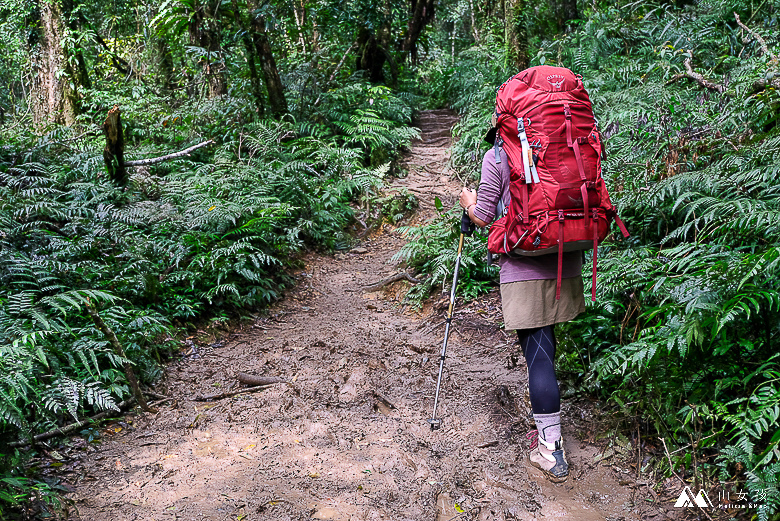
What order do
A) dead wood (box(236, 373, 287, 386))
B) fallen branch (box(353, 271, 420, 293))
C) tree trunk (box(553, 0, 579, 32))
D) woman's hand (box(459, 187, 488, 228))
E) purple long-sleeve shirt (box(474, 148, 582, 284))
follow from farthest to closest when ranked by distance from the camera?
tree trunk (box(553, 0, 579, 32)), fallen branch (box(353, 271, 420, 293)), dead wood (box(236, 373, 287, 386)), woman's hand (box(459, 187, 488, 228)), purple long-sleeve shirt (box(474, 148, 582, 284))

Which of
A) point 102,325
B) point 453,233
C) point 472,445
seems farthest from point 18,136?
point 472,445

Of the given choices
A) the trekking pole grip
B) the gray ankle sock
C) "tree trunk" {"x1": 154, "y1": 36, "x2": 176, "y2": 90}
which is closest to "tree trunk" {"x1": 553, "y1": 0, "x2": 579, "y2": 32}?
"tree trunk" {"x1": 154, "y1": 36, "x2": 176, "y2": 90}

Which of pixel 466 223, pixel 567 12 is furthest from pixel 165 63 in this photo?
pixel 466 223

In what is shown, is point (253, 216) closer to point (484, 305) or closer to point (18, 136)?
point (484, 305)

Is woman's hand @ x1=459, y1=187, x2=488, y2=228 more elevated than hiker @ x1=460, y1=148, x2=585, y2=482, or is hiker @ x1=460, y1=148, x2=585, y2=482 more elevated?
woman's hand @ x1=459, y1=187, x2=488, y2=228

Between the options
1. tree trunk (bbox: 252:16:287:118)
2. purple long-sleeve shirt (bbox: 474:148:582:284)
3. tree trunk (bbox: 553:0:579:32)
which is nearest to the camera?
purple long-sleeve shirt (bbox: 474:148:582:284)

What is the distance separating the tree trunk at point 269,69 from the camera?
9562mm

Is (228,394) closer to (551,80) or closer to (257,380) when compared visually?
(257,380)

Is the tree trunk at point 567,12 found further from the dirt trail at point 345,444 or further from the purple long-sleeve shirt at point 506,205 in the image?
the purple long-sleeve shirt at point 506,205

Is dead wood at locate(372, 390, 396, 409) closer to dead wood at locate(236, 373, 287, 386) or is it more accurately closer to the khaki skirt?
dead wood at locate(236, 373, 287, 386)

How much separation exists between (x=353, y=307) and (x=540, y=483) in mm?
3756

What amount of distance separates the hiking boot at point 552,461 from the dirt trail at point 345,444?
58mm

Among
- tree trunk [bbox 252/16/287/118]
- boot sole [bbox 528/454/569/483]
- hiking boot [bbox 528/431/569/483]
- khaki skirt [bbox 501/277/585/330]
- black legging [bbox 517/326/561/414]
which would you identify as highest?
tree trunk [bbox 252/16/287/118]

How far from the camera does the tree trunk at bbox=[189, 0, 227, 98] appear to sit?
32.3 feet
